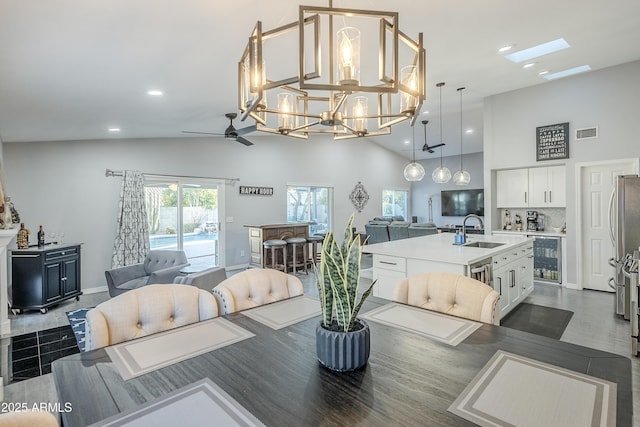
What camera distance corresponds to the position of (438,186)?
1127cm

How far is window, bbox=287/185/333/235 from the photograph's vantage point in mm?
8406

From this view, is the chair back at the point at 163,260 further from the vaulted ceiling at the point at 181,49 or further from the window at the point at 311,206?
the window at the point at 311,206

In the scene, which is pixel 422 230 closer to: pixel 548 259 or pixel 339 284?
pixel 548 259

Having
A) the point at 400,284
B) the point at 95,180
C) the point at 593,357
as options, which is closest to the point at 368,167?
the point at 95,180

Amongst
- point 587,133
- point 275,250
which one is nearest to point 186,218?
point 275,250

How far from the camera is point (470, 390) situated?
3.41ft

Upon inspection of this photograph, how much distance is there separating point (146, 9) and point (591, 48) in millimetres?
5057

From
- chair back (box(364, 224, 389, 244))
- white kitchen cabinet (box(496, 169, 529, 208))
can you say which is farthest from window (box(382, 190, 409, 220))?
white kitchen cabinet (box(496, 169, 529, 208))

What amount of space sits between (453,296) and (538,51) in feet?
13.2

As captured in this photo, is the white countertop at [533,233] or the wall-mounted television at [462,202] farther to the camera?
the wall-mounted television at [462,202]

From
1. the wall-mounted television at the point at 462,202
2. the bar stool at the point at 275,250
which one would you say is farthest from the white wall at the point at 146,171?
the wall-mounted television at the point at 462,202

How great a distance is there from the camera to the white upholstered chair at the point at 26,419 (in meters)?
0.78

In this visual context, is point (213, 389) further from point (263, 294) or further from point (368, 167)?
point (368, 167)

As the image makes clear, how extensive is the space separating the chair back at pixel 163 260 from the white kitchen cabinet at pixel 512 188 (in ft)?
18.7
